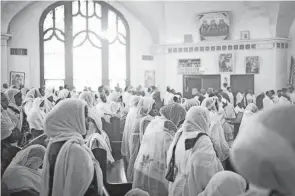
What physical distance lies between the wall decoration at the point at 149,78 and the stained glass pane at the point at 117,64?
1191 mm

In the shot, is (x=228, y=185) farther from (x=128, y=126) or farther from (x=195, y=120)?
(x=128, y=126)

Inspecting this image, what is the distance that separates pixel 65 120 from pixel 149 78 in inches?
721

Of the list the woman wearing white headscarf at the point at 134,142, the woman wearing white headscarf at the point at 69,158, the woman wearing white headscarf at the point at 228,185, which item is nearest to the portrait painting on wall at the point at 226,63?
the woman wearing white headscarf at the point at 134,142

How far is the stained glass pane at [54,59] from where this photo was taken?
20172mm

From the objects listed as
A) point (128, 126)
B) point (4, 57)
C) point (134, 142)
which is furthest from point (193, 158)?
point (4, 57)

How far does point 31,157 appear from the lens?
3.89 metres

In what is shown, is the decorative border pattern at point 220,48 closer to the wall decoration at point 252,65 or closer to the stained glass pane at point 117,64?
the wall decoration at point 252,65

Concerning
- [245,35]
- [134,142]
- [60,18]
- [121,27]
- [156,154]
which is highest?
[60,18]

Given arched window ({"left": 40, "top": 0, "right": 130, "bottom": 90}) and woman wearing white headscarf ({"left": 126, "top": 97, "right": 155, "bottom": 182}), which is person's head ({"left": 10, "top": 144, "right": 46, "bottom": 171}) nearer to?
woman wearing white headscarf ({"left": 126, "top": 97, "right": 155, "bottom": 182})

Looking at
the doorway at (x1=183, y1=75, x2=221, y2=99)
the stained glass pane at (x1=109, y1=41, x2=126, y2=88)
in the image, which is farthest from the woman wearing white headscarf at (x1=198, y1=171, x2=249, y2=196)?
the stained glass pane at (x1=109, y1=41, x2=126, y2=88)

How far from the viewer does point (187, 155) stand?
4.12m

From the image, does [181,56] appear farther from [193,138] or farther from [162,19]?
[193,138]

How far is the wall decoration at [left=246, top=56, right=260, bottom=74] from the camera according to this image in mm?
19250

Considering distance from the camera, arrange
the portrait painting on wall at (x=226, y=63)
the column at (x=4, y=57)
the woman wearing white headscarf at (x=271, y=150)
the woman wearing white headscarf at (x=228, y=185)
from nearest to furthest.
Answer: the woman wearing white headscarf at (x=271, y=150) → the woman wearing white headscarf at (x=228, y=185) → the column at (x=4, y=57) → the portrait painting on wall at (x=226, y=63)
